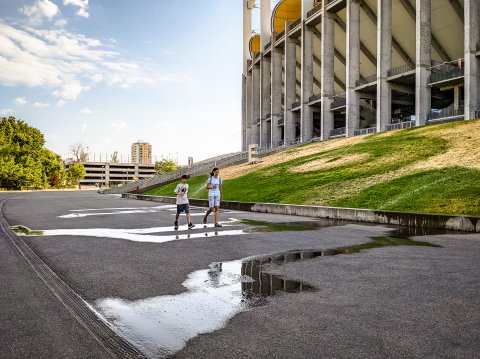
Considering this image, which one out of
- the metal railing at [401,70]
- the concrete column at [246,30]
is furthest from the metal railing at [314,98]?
the concrete column at [246,30]

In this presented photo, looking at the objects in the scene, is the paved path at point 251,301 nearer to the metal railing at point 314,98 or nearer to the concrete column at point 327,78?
the concrete column at point 327,78

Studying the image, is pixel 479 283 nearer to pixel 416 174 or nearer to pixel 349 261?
pixel 349 261

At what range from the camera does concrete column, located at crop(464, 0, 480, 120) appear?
3328 cm

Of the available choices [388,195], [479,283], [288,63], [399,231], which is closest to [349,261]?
[479,283]

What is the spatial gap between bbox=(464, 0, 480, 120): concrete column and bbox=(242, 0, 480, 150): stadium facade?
0.08 m

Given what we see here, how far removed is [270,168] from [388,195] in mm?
16586

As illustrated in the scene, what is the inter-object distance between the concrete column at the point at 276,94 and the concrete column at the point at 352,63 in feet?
60.6

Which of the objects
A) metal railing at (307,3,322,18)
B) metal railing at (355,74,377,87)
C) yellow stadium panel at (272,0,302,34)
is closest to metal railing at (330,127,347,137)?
metal railing at (355,74,377,87)

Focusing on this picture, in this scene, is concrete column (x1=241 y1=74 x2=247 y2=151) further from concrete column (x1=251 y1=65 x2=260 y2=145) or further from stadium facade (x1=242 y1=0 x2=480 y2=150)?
stadium facade (x1=242 y1=0 x2=480 y2=150)

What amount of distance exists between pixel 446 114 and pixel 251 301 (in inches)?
1470

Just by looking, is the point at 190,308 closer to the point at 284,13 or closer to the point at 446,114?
the point at 446,114

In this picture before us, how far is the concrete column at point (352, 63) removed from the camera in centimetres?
4434

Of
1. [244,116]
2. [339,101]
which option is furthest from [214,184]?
[244,116]

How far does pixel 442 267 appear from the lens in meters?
6.46
